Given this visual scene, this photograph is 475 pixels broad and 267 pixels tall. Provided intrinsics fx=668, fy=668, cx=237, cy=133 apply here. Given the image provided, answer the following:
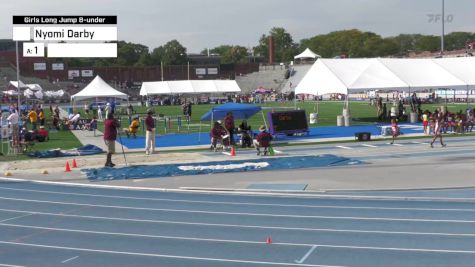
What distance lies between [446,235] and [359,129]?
26130mm

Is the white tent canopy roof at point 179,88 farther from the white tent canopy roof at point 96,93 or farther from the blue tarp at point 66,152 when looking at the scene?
the blue tarp at point 66,152

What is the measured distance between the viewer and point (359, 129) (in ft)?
120

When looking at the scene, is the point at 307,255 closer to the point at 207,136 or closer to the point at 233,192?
the point at 233,192

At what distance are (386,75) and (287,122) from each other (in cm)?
936

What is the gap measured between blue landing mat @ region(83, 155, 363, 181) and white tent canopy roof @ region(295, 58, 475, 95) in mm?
15467

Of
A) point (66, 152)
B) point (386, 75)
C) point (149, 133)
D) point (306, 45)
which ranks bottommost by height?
point (66, 152)

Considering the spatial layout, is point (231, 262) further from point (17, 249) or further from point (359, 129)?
point (359, 129)

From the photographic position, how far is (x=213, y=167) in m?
21.1

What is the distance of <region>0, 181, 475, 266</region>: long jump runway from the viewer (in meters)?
9.63

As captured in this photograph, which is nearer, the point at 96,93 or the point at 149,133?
the point at 149,133

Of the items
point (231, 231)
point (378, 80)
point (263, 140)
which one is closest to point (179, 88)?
point (378, 80)

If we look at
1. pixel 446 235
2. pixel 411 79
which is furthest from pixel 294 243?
pixel 411 79

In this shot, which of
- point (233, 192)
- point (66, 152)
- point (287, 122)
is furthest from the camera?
point (287, 122)

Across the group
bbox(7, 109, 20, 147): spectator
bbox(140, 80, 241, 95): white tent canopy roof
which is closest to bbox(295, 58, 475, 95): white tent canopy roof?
bbox(7, 109, 20, 147): spectator
